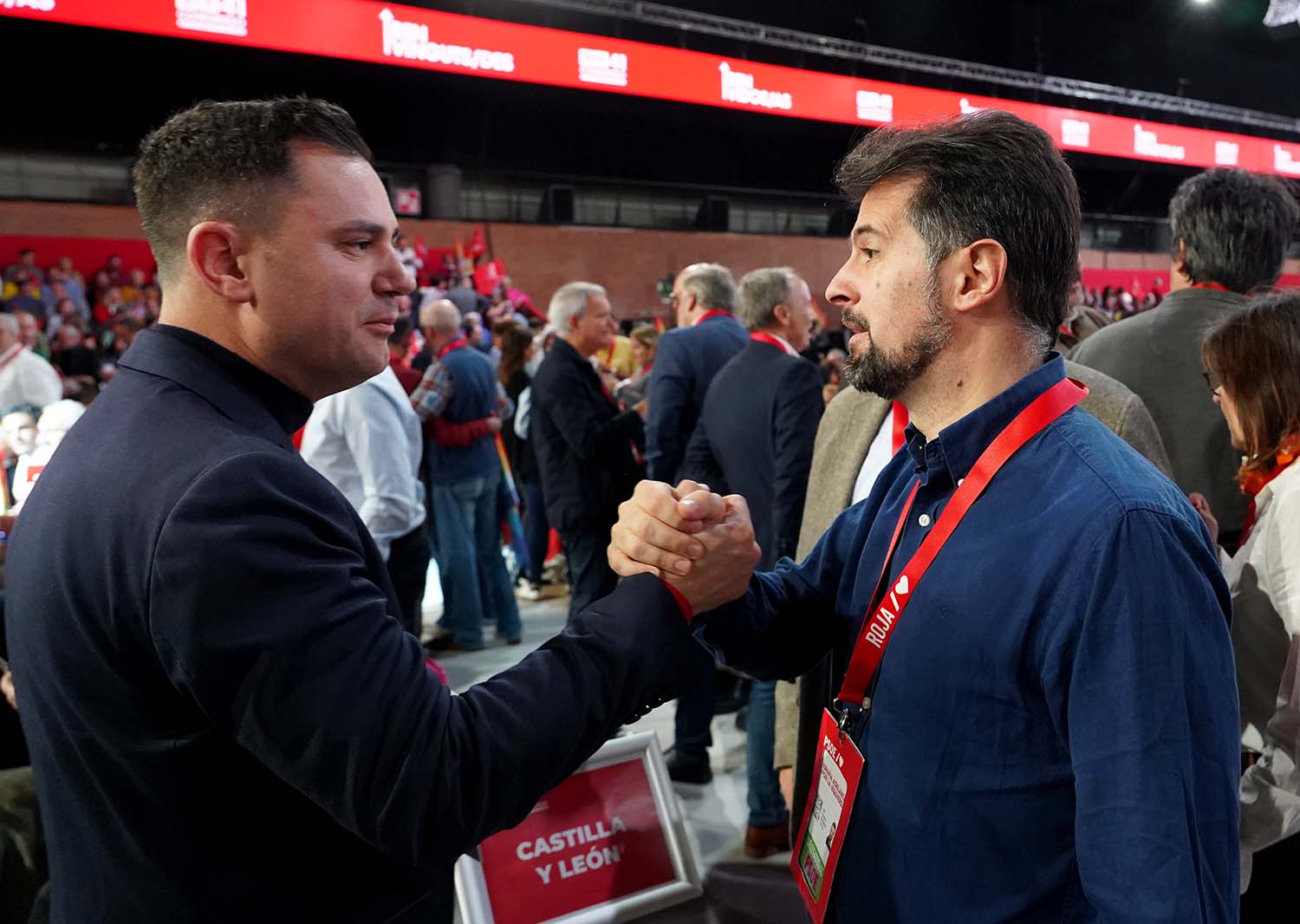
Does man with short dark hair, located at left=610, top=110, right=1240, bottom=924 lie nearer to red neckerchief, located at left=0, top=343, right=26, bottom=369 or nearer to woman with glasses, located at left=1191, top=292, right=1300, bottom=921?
woman with glasses, located at left=1191, top=292, right=1300, bottom=921

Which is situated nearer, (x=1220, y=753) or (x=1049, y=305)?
(x=1220, y=753)

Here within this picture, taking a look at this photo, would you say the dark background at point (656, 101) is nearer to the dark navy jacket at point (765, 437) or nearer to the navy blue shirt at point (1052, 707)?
the dark navy jacket at point (765, 437)

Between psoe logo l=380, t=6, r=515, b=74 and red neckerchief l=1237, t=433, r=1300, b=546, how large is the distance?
25.0 feet

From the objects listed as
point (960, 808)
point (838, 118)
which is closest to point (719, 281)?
point (960, 808)

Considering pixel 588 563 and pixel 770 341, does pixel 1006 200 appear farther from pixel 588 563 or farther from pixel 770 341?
pixel 588 563

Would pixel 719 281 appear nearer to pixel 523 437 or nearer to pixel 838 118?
pixel 523 437

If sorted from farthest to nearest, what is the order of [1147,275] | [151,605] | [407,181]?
[1147,275] → [407,181] → [151,605]

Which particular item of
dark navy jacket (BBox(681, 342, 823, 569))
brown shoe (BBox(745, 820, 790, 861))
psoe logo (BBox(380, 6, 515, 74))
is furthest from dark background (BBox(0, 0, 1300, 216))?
brown shoe (BBox(745, 820, 790, 861))

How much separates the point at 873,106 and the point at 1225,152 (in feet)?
22.8

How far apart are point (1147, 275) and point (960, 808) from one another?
21.1m

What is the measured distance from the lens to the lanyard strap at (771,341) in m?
3.26

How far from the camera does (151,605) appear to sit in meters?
0.86

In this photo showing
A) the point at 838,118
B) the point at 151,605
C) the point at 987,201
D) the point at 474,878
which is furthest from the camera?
the point at 838,118

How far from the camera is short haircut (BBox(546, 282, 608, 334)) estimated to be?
4.05m
